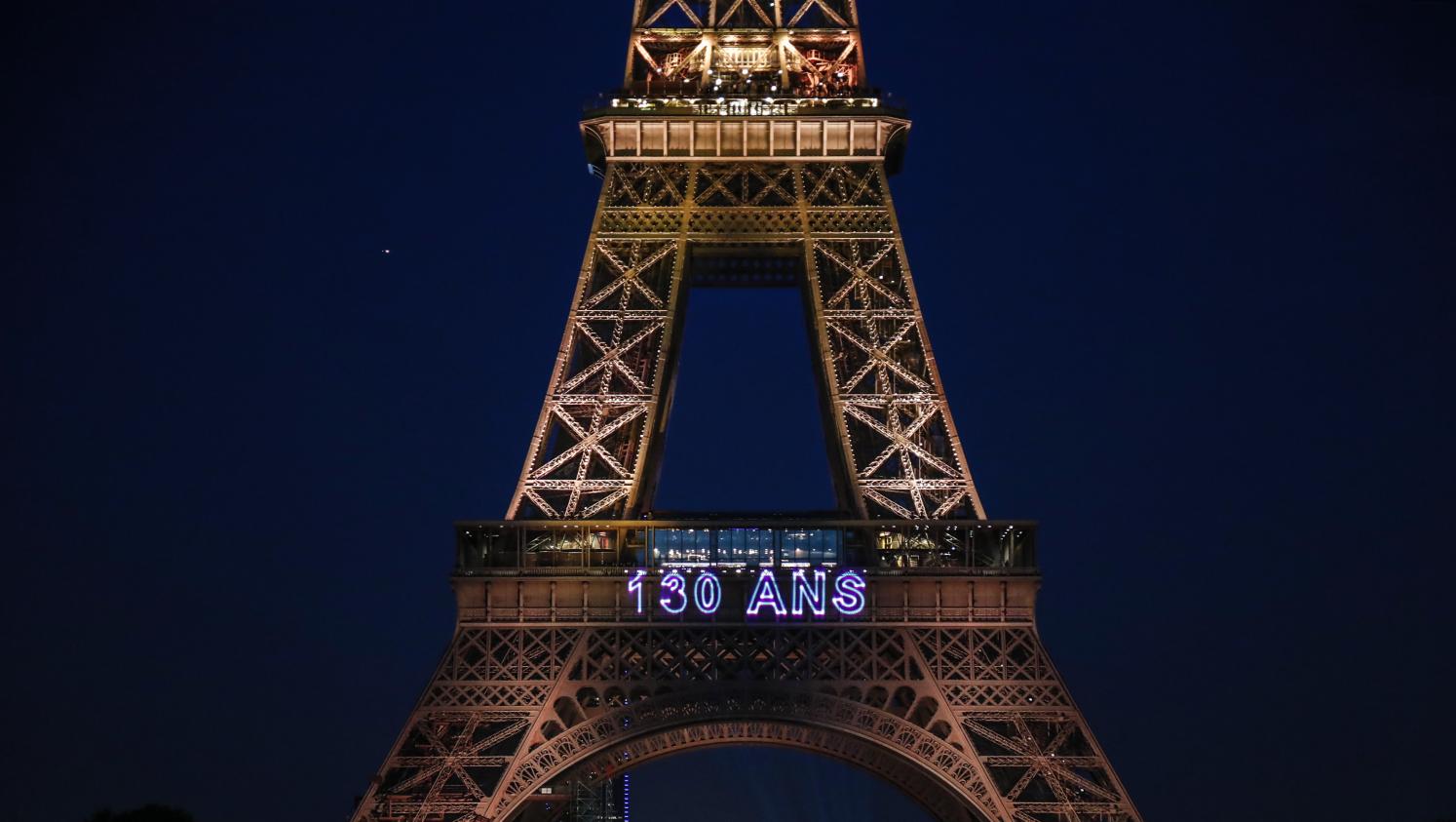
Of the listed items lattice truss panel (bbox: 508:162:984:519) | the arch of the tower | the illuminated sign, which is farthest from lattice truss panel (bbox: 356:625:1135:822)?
lattice truss panel (bbox: 508:162:984:519)

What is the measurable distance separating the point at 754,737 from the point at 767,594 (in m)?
3.61

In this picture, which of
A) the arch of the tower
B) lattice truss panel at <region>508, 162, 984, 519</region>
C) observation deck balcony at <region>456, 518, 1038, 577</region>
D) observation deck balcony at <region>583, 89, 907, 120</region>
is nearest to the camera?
the arch of the tower

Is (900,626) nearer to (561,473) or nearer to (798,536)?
(798,536)

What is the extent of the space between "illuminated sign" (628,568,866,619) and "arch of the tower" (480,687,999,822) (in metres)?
2.12

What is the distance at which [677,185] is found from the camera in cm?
5772

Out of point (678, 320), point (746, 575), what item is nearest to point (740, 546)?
point (746, 575)

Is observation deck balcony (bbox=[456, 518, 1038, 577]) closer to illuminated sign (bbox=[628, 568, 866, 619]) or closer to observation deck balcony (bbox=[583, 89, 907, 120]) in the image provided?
illuminated sign (bbox=[628, 568, 866, 619])

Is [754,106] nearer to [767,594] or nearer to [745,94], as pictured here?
[745,94]

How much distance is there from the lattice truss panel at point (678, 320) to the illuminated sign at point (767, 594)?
2224 mm

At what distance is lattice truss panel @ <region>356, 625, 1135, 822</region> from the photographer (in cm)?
4638

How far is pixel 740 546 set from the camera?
50.4 meters

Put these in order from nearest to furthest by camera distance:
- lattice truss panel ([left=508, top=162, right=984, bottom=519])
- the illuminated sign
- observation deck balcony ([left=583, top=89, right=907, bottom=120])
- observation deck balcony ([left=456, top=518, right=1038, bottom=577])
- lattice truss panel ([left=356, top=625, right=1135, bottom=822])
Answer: lattice truss panel ([left=356, top=625, right=1135, bottom=822])
the illuminated sign
observation deck balcony ([left=456, top=518, right=1038, bottom=577])
lattice truss panel ([left=508, top=162, right=984, bottom=519])
observation deck balcony ([left=583, top=89, right=907, bottom=120])

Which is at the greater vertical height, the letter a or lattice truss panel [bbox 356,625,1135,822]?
the letter a

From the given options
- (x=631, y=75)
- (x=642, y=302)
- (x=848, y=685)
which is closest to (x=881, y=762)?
(x=848, y=685)
